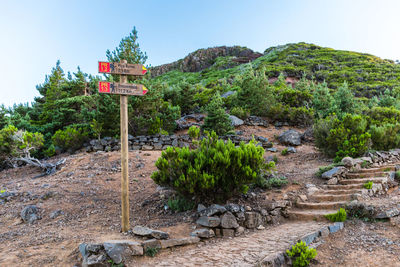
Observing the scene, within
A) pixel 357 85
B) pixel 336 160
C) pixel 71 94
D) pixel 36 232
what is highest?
pixel 357 85

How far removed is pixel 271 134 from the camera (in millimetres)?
13984

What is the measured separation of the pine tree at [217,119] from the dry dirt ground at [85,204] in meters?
3.49

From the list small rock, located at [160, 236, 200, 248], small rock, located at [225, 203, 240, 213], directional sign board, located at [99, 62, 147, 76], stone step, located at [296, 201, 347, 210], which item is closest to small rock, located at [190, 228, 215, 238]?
small rock, located at [160, 236, 200, 248]

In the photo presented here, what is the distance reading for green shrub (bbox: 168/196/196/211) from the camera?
5.44 m

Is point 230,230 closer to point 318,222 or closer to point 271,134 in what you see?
point 318,222

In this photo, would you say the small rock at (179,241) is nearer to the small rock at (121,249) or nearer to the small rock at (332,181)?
the small rock at (121,249)

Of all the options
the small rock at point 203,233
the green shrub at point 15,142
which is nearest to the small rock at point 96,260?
the small rock at point 203,233

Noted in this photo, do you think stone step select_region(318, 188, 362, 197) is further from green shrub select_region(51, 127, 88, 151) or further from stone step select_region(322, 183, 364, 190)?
green shrub select_region(51, 127, 88, 151)

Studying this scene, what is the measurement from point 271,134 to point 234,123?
88.2 inches

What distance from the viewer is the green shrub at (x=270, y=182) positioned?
260 inches

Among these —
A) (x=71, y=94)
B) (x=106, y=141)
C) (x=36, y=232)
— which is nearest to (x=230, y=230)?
(x=36, y=232)

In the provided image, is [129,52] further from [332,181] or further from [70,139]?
[332,181]

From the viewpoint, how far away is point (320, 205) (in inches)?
222

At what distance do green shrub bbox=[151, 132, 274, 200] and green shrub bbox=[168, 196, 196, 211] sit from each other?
19 cm
